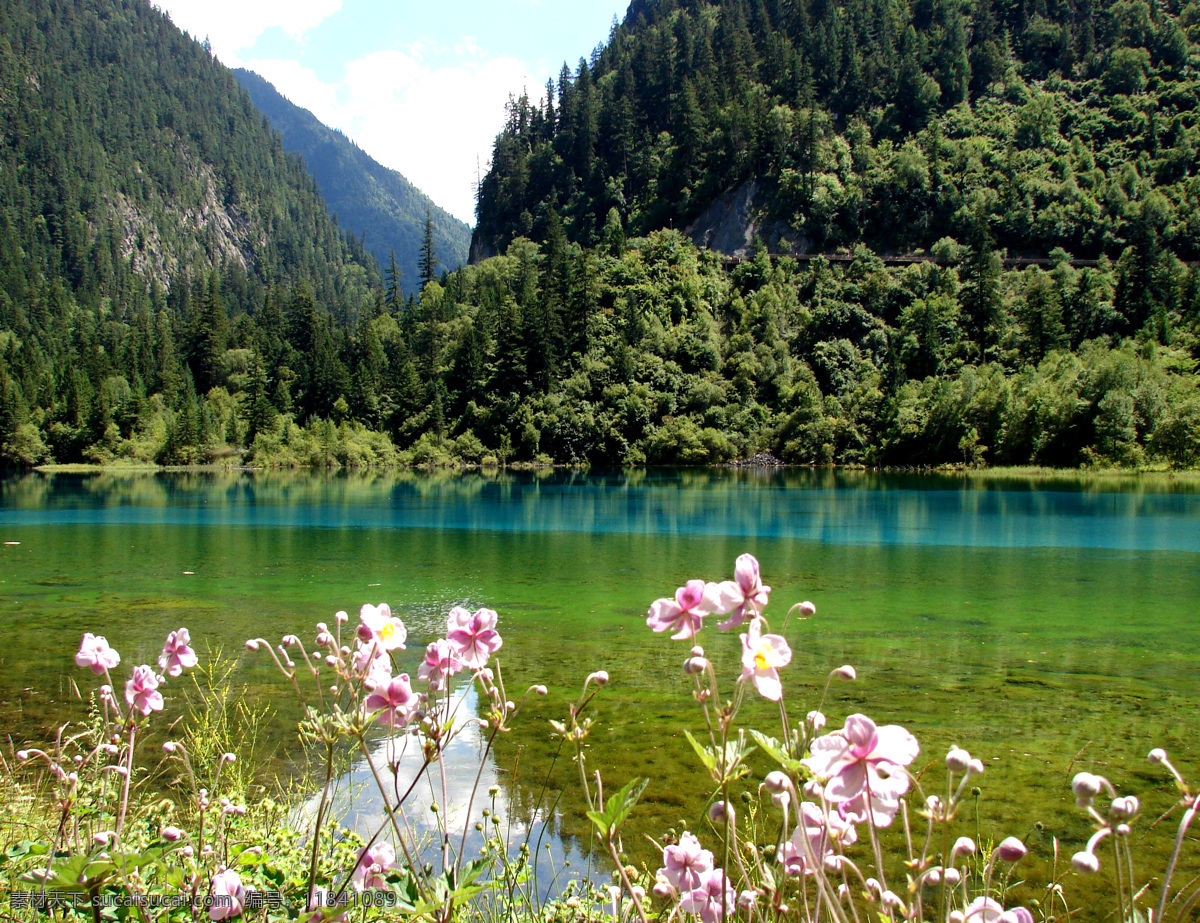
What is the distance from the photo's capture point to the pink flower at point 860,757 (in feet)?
6.27

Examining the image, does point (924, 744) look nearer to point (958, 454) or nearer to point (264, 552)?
point (264, 552)

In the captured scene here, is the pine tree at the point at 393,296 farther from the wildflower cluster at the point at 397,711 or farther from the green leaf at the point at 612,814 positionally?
the green leaf at the point at 612,814

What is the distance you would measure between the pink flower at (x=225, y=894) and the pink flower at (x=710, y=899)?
128 centimetres

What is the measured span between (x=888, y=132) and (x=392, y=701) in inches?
4635

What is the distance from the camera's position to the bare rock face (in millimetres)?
99438

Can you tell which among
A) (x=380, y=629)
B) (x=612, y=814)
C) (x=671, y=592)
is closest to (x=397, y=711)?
(x=380, y=629)

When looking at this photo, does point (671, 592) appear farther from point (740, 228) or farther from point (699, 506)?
point (740, 228)

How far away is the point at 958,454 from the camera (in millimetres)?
73250

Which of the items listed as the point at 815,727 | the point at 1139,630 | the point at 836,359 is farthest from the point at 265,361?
the point at 815,727

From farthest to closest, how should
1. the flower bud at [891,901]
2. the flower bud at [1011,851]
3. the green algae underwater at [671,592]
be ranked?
1. the green algae underwater at [671,592]
2. the flower bud at [891,901]
3. the flower bud at [1011,851]

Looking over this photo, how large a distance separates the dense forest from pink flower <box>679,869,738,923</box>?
2738 inches

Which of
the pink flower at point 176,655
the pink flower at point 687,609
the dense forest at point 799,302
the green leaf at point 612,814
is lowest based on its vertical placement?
the green leaf at point 612,814

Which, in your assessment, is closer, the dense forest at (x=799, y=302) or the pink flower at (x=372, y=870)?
the pink flower at (x=372, y=870)

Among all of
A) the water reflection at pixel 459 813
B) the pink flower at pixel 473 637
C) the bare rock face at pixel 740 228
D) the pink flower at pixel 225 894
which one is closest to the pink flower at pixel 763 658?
the pink flower at pixel 473 637
